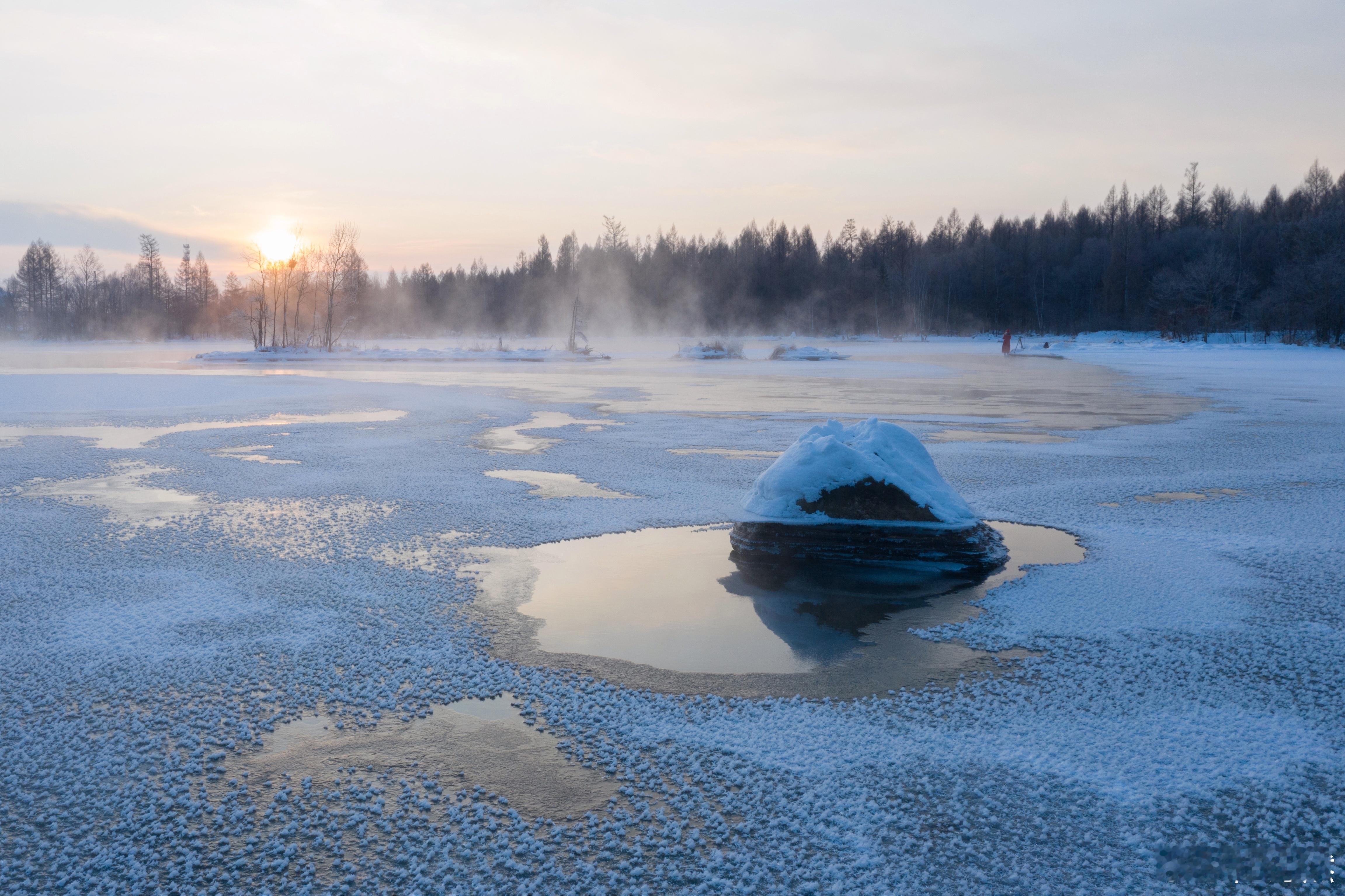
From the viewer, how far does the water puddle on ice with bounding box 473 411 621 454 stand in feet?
33.6

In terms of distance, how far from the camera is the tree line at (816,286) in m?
66.9

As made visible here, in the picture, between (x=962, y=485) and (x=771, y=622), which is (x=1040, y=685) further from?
(x=962, y=485)

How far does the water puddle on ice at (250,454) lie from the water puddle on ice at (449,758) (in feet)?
21.8

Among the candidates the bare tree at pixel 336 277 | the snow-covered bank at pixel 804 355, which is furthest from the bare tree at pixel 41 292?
the snow-covered bank at pixel 804 355

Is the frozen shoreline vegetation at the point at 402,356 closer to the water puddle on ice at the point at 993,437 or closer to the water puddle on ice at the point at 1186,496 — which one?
the water puddle on ice at the point at 993,437

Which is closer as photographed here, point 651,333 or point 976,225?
point 651,333

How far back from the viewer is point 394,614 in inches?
173

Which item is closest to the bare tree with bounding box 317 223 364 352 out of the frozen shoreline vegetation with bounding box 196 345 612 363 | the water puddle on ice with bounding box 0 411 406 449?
the frozen shoreline vegetation with bounding box 196 345 612 363

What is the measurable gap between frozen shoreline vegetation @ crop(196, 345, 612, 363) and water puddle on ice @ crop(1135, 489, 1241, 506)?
3110cm

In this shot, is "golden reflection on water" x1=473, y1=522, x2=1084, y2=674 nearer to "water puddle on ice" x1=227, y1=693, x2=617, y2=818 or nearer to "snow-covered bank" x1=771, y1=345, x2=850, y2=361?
"water puddle on ice" x1=227, y1=693, x2=617, y2=818

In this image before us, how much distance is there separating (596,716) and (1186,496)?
6.35 m

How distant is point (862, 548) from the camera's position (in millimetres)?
5578

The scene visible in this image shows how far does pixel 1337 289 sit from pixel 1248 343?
7436mm

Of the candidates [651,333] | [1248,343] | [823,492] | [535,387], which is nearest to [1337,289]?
[1248,343]
